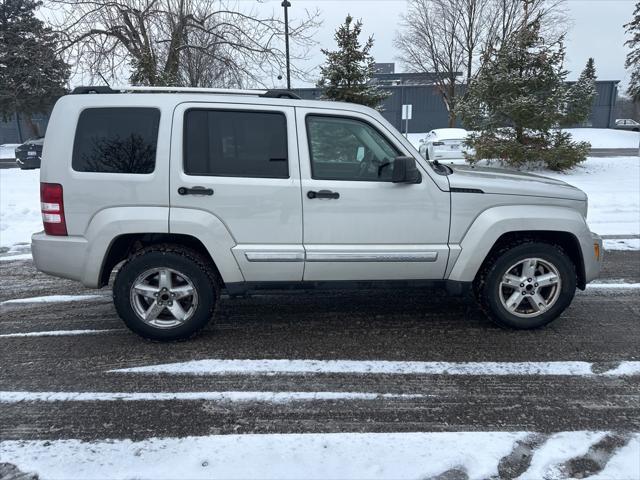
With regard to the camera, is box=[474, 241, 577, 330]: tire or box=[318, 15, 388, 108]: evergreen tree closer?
box=[474, 241, 577, 330]: tire

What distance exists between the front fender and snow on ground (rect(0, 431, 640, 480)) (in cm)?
156

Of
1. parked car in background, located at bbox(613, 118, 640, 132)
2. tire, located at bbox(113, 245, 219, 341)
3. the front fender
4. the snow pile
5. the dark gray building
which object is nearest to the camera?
tire, located at bbox(113, 245, 219, 341)

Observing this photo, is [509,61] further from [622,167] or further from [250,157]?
[250,157]

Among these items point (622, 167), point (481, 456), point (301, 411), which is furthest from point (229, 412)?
point (622, 167)

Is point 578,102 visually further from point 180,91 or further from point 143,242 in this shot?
point 143,242

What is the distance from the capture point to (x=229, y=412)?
3.01 m

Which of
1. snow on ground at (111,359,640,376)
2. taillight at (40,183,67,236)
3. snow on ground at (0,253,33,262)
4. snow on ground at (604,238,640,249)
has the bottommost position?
snow on ground at (111,359,640,376)

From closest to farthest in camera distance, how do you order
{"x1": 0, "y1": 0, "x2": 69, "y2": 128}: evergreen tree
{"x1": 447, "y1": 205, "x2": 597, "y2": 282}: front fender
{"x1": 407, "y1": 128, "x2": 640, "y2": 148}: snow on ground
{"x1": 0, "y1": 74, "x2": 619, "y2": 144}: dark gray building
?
{"x1": 447, "y1": 205, "x2": 597, "y2": 282}: front fender → {"x1": 0, "y1": 0, "x2": 69, "y2": 128}: evergreen tree → {"x1": 407, "y1": 128, "x2": 640, "y2": 148}: snow on ground → {"x1": 0, "y1": 74, "x2": 619, "y2": 144}: dark gray building

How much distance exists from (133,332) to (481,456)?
9.65ft

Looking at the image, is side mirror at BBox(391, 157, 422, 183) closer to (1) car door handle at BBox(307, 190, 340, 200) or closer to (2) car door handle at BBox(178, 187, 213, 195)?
(1) car door handle at BBox(307, 190, 340, 200)

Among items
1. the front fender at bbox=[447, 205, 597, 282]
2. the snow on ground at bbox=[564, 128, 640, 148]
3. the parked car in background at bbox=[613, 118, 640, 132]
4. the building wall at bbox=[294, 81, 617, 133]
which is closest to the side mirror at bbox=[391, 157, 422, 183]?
the front fender at bbox=[447, 205, 597, 282]

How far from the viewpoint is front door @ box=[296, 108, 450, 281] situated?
3873 mm

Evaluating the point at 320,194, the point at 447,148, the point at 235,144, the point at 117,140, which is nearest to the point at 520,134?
the point at 447,148

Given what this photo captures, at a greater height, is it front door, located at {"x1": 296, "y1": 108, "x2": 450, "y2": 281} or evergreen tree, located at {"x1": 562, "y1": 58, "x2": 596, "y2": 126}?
evergreen tree, located at {"x1": 562, "y1": 58, "x2": 596, "y2": 126}
